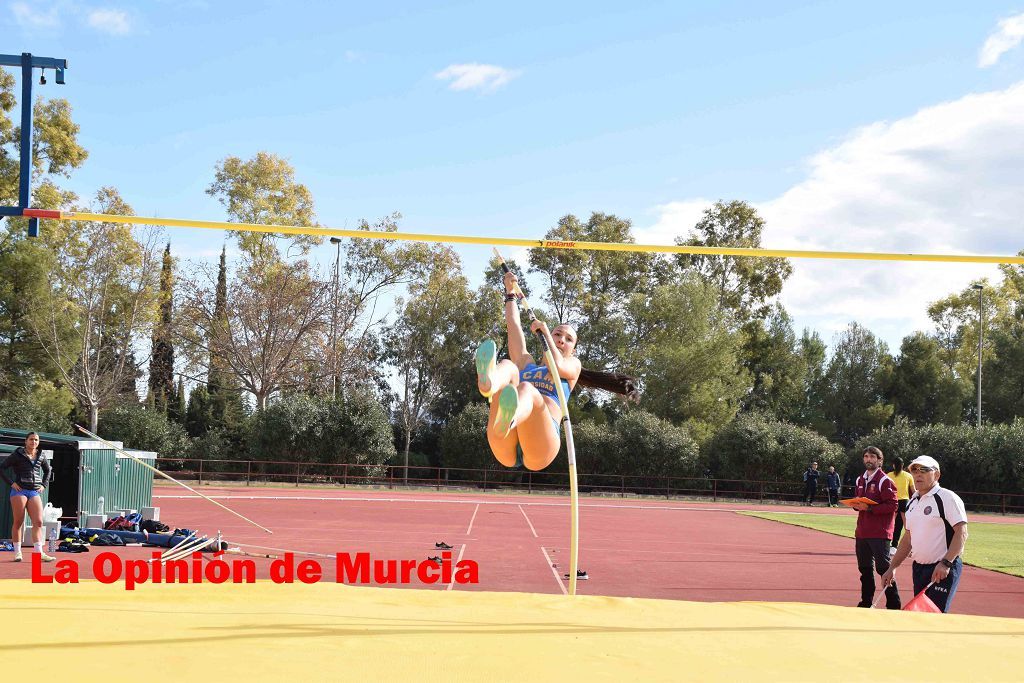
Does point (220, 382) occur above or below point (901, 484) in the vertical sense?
above

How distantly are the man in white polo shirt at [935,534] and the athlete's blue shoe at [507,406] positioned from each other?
2.81 m

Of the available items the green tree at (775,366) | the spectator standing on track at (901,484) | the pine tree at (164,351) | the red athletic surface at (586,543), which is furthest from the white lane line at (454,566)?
the green tree at (775,366)

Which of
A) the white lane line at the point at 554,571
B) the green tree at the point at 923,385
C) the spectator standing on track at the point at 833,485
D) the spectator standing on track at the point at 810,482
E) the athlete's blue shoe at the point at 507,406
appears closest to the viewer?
the athlete's blue shoe at the point at 507,406

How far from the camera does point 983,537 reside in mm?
20500

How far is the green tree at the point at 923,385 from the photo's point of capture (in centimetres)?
4978

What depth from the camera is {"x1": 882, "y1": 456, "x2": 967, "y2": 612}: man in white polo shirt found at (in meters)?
6.38

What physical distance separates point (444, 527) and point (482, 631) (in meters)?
13.8

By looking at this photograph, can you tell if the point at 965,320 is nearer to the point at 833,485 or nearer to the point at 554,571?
the point at 833,485

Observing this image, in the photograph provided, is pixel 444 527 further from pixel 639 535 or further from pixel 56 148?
pixel 56 148

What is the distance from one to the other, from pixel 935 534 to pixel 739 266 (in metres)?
44.2

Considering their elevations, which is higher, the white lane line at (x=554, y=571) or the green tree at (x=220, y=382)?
the green tree at (x=220, y=382)

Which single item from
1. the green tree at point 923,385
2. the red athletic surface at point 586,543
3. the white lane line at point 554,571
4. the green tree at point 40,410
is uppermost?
the green tree at point 923,385

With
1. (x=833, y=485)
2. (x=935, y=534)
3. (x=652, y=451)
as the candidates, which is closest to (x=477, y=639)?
(x=935, y=534)

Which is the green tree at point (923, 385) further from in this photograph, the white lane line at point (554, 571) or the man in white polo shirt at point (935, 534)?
the man in white polo shirt at point (935, 534)
